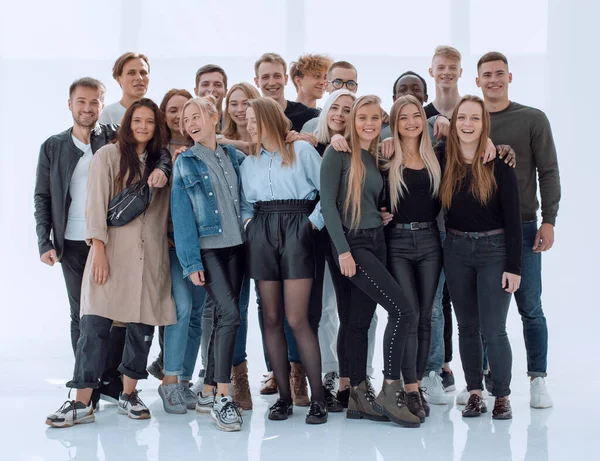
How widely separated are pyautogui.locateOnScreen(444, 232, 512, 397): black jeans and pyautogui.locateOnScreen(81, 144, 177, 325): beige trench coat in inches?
54.4

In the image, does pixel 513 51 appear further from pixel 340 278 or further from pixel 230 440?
pixel 230 440

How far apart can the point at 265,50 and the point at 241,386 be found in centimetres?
360

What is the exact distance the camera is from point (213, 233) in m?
3.81

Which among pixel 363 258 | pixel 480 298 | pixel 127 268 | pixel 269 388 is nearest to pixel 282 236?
pixel 363 258

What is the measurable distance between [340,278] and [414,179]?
0.59 meters

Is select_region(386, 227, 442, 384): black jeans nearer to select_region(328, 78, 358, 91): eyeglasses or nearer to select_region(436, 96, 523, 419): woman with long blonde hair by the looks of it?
select_region(436, 96, 523, 419): woman with long blonde hair

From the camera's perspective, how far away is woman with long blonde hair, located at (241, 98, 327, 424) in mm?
3793

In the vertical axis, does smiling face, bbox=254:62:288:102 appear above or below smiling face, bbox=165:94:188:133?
above

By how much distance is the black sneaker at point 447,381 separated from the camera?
451 centimetres

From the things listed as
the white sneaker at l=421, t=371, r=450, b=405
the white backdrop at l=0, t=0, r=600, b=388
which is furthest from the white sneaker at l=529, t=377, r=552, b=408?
the white backdrop at l=0, t=0, r=600, b=388

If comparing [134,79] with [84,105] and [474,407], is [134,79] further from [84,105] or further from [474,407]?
[474,407]

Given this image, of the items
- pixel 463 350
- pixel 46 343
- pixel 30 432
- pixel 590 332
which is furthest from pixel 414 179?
pixel 46 343

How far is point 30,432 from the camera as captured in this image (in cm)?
373

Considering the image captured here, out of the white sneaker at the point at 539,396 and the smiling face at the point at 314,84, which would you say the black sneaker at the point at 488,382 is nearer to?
the white sneaker at the point at 539,396
